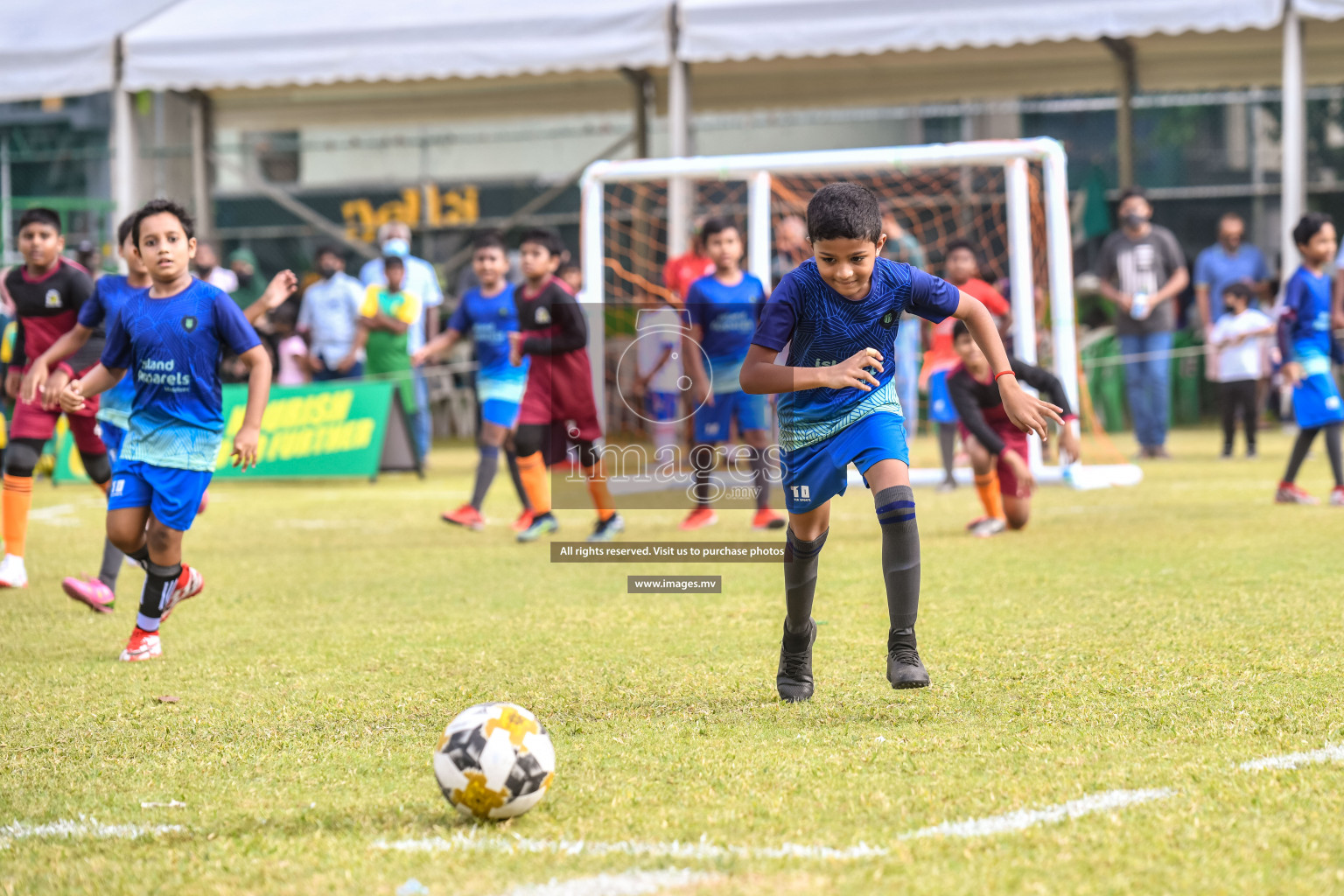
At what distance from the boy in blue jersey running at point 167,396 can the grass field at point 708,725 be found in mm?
417

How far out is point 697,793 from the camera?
3346 mm

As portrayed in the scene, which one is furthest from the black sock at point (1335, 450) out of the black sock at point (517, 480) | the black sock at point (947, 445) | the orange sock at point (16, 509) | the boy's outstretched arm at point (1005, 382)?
the orange sock at point (16, 509)

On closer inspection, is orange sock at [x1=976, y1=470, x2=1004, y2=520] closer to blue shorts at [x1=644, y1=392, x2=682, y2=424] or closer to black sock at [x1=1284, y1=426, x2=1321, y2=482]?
black sock at [x1=1284, y1=426, x2=1321, y2=482]

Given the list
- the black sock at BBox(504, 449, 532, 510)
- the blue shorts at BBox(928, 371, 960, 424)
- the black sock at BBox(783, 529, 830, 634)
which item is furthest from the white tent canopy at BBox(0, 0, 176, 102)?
the black sock at BBox(783, 529, 830, 634)

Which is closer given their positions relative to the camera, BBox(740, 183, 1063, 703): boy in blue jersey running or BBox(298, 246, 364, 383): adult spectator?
BBox(740, 183, 1063, 703): boy in blue jersey running

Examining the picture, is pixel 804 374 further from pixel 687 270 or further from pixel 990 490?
pixel 687 270

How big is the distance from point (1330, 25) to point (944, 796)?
14708mm

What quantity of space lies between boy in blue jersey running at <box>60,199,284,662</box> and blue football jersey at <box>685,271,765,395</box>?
4020 millimetres

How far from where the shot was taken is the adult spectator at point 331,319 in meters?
14.4

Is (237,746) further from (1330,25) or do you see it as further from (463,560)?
(1330,25)

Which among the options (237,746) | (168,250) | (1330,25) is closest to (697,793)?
(237,746)

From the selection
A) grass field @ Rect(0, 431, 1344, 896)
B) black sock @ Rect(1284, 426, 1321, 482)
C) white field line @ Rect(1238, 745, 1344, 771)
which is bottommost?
grass field @ Rect(0, 431, 1344, 896)

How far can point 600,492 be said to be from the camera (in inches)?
353

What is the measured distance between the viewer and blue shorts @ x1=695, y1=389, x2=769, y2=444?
30.0 ft
